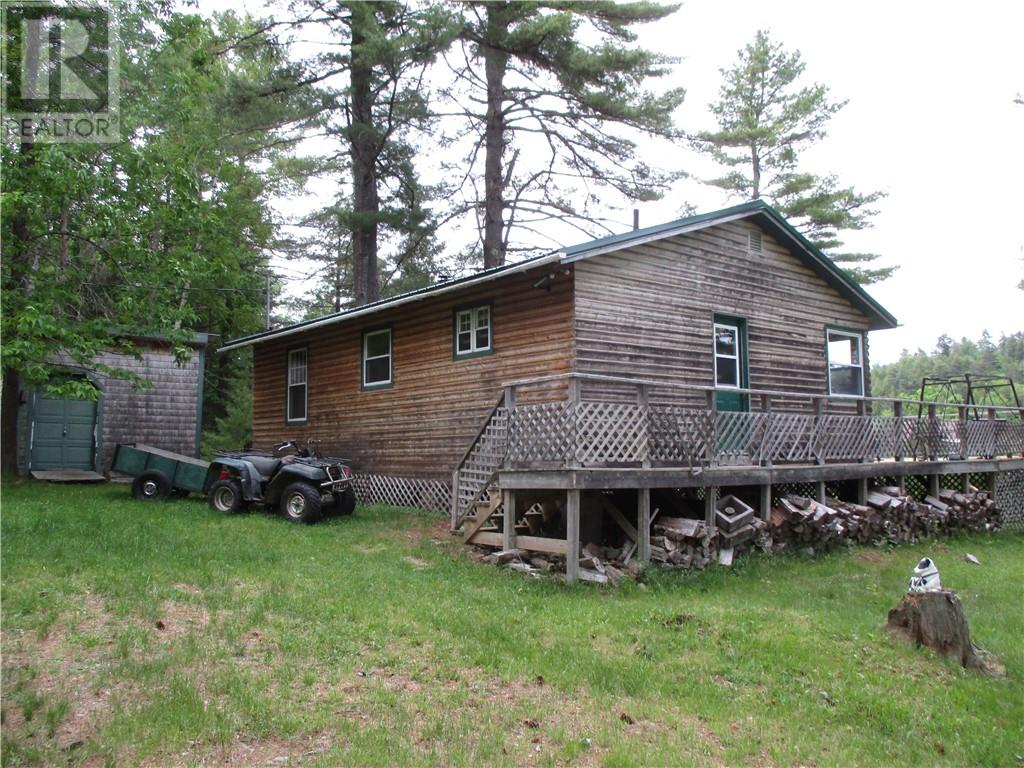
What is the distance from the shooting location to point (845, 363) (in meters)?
16.3

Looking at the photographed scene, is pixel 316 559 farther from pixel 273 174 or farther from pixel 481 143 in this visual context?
pixel 273 174

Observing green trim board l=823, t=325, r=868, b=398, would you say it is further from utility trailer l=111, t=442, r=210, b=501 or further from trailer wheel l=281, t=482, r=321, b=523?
utility trailer l=111, t=442, r=210, b=501

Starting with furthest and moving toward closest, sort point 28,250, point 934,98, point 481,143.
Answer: point 481,143 < point 934,98 < point 28,250

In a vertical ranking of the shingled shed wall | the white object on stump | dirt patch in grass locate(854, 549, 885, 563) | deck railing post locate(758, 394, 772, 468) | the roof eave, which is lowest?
dirt patch in grass locate(854, 549, 885, 563)

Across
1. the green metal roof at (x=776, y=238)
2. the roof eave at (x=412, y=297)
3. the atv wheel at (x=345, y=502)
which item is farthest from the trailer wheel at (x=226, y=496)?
the green metal roof at (x=776, y=238)

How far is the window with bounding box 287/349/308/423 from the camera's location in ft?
57.6

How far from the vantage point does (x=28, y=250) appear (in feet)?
34.9

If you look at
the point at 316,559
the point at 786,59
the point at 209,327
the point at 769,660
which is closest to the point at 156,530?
the point at 316,559

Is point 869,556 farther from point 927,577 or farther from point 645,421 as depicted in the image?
point 927,577

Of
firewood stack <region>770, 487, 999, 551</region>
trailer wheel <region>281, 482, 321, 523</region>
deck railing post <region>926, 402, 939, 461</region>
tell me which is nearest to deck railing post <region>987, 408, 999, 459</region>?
firewood stack <region>770, 487, 999, 551</region>

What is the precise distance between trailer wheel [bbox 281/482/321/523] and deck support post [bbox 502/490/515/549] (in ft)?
12.5

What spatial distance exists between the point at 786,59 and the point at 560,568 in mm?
28194

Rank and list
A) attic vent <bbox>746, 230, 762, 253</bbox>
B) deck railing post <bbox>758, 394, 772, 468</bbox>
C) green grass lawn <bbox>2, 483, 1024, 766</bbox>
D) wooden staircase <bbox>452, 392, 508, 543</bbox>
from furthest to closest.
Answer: attic vent <bbox>746, 230, 762, 253</bbox>
deck railing post <bbox>758, 394, 772, 468</bbox>
wooden staircase <bbox>452, 392, 508, 543</bbox>
green grass lawn <bbox>2, 483, 1024, 766</bbox>

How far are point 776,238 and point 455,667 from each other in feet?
40.2
